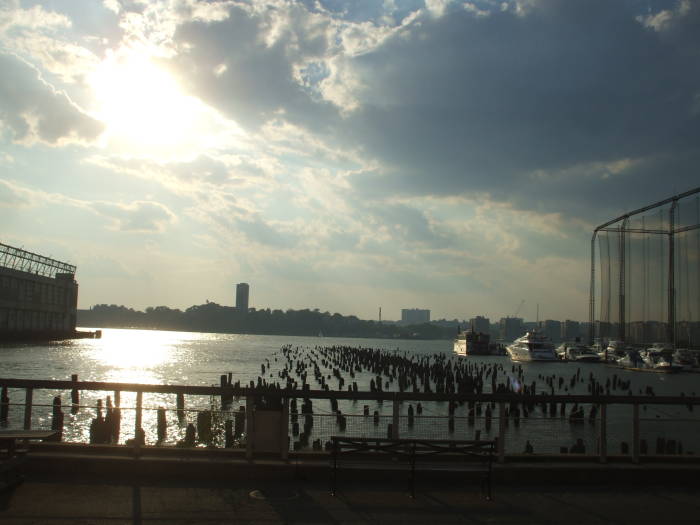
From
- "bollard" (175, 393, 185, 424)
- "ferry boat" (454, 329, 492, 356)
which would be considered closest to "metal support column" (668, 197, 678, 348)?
"ferry boat" (454, 329, 492, 356)

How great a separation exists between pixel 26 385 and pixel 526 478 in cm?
747

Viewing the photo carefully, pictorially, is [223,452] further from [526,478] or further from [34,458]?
[526,478]

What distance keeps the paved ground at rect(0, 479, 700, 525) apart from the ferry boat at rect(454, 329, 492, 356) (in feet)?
468

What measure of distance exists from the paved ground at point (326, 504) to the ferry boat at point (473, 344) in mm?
142500

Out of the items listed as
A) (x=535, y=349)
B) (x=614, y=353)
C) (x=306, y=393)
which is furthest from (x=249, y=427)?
(x=614, y=353)

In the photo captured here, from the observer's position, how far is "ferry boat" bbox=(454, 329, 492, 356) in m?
149

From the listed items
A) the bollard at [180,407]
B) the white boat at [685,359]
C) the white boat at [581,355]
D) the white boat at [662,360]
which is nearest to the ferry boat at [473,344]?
the white boat at [581,355]

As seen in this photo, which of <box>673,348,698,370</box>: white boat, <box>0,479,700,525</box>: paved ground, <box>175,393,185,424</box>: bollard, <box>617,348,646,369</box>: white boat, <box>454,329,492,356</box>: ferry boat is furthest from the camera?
<box>454,329,492,356</box>: ferry boat

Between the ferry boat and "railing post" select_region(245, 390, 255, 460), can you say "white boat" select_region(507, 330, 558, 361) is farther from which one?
"railing post" select_region(245, 390, 255, 460)

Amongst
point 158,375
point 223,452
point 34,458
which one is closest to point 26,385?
point 34,458

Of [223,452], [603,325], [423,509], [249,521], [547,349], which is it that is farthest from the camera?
[603,325]

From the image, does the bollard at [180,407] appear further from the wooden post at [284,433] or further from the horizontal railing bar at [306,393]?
the wooden post at [284,433]

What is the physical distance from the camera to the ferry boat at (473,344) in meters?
149

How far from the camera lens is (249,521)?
716cm
